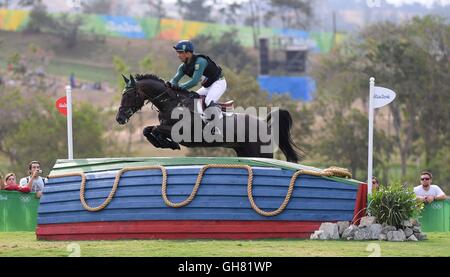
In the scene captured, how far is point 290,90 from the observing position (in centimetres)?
6594

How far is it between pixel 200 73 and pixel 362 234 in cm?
334

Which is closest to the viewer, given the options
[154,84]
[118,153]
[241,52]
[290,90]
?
[154,84]

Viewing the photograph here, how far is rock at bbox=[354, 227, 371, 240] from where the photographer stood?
12.0 m

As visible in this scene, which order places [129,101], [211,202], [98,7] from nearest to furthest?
[211,202]
[129,101]
[98,7]

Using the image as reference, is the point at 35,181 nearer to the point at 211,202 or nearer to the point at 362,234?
the point at 211,202

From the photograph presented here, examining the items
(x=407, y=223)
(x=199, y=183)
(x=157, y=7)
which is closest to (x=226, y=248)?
(x=199, y=183)

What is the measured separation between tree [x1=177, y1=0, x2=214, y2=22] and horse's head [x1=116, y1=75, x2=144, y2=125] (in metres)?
83.2

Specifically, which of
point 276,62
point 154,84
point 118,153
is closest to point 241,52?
point 276,62

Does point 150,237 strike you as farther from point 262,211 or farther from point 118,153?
point 118,153

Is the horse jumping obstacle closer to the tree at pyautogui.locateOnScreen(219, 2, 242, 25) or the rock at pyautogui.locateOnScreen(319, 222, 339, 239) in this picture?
the rock at pyautogui.locateOnScreen(319, 222, 339, 239)

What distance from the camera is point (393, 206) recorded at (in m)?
12.0

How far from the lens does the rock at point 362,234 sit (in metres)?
12.0

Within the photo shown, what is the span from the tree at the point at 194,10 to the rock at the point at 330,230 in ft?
281

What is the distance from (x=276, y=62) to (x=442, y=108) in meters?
27.0
